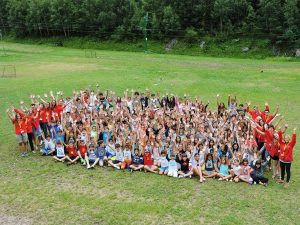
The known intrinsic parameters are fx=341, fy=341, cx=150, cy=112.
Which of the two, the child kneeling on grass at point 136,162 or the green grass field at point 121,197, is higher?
the child kneeling on grass at point 136,162

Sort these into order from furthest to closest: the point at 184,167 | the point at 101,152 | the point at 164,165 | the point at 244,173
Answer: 1. the point at 101,152
2. the point at 164,165
3. the point at 184,167
4. the point at 244,173

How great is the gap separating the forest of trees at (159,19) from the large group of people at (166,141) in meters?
35.3

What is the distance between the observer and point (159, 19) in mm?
57062

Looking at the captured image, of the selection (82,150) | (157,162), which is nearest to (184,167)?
(157,162)

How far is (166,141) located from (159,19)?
154ft

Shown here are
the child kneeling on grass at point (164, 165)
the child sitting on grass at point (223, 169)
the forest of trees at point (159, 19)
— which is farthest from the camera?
the forest of trees at point (159, 19)

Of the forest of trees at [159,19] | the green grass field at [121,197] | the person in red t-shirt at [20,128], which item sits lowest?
the green grass field at [121,197]

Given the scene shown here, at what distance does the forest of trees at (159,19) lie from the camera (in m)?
47.5

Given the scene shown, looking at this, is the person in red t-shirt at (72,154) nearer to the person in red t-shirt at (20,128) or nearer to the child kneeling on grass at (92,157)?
the child kneeling on grass at (92,157)

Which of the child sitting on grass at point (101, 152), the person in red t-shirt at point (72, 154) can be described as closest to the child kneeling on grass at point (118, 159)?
the child sitting on grass at point (101, 152)

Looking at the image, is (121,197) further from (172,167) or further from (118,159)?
(118,159)

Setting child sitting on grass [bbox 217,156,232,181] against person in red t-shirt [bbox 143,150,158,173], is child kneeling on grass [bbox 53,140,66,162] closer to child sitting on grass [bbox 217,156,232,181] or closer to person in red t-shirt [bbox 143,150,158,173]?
person in red t-shirt [bbox 143,150,158,173]

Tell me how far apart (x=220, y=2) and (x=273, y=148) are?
44.6 metres

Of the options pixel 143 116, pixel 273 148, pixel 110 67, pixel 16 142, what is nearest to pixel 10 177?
pixel 16 142
